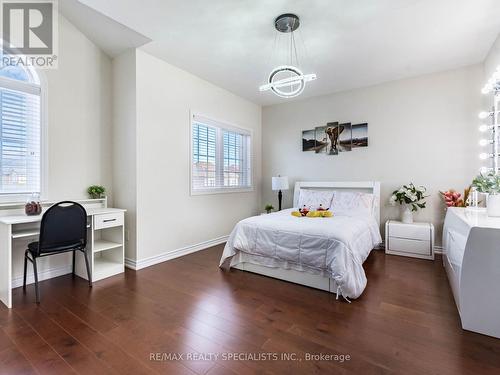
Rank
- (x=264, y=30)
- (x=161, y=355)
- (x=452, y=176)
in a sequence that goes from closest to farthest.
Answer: (x=161, y=355), (x=264, y=30), (x=452, y=176)

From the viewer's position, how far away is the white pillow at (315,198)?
4266mm

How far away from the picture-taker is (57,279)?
295 centimetres

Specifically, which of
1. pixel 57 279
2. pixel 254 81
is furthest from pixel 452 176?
pixel 57 279

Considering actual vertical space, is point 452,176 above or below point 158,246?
above

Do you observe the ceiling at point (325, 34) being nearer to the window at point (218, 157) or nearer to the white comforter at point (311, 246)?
the window at point (218, 157)

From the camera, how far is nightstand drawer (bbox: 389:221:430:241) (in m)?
3.64

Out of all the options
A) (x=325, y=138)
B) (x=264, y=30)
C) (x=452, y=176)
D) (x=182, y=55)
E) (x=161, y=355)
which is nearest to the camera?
(x=161, y=355)

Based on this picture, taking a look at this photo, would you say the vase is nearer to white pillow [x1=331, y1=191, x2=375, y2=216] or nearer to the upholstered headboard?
the upholstered headboard

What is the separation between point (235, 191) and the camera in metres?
4.95

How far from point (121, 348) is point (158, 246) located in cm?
186

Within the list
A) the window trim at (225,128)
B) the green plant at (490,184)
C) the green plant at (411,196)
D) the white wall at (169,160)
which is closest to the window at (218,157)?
the window trim at (225,128)

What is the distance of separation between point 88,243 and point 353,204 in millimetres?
3680

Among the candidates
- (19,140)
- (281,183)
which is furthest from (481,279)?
(19,140)

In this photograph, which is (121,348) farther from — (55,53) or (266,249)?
(55,53)
